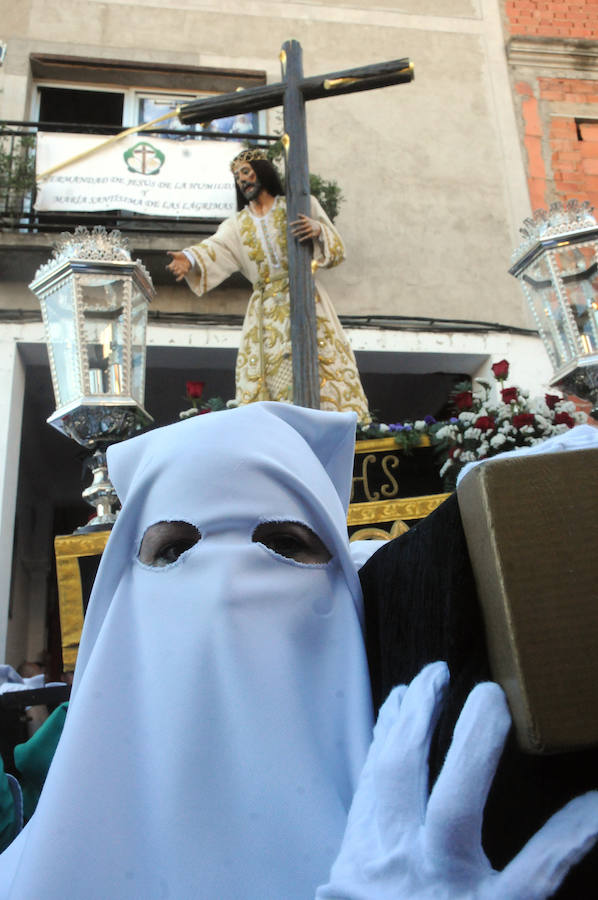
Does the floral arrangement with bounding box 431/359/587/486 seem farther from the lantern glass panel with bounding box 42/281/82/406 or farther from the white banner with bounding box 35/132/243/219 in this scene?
the white banner with bounding box 35/132/243/219

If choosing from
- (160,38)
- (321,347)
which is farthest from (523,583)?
(160,38)

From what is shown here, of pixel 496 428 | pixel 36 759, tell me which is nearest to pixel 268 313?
pixel 496 428

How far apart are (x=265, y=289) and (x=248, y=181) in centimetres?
59

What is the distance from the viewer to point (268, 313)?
453 cm

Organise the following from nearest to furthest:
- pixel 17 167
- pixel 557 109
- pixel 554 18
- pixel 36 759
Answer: pixel 36 759
pixel 17 167
pixel 557 109
pixel 554 18

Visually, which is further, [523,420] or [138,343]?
[523,420]

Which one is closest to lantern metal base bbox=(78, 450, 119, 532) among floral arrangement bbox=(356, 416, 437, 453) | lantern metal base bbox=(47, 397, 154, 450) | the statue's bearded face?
lantern metal base bbox=(47, 397, 154, 450)

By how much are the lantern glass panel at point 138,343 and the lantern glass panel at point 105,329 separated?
0.07 metres

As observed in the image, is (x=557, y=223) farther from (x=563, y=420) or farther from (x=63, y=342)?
(x=63, y=342)

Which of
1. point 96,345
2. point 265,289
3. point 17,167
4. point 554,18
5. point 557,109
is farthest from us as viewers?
point 554,18

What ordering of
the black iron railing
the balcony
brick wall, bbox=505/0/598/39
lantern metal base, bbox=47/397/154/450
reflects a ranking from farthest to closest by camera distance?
brick wall, bbox=505/0/598/39
the black iron railing
the balcony
lantern metal base, bbox=47/397/154/450

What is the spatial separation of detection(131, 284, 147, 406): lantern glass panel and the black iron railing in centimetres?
297

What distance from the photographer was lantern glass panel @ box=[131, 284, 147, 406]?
3.48 meters

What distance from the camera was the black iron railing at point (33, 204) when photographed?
6492mm
